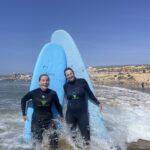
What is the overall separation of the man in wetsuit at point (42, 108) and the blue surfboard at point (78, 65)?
4.64 feet

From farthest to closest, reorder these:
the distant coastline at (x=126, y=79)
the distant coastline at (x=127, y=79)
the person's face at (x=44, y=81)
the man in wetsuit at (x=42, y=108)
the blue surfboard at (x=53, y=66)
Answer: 1. the distant coastline at (x=126, y=79)
2. the distant coastline at (x=127, y=79)
3. the blue surfboard at (x=53, y=66)
4. the man in wetsuit at (x=42, y=108)
5. the person's face at (x=44, y=81)

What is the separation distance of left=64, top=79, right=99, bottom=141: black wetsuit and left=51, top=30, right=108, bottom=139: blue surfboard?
2.62 feet

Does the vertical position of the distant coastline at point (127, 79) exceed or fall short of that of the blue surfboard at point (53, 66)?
it falls short

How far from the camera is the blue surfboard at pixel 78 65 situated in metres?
9.18

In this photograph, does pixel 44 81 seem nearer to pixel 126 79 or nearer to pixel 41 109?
pixel 41 109

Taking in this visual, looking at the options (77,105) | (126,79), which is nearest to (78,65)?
(77,105)

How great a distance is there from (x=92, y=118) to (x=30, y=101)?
1.68 m

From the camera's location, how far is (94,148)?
838 centimetres

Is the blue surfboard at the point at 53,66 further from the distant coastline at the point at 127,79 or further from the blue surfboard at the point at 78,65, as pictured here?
the distant coastline at the point at 127,79

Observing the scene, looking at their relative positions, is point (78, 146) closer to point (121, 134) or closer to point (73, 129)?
point (73, 129)

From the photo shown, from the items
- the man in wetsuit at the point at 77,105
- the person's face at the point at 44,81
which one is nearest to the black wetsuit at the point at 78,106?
the man in wetsuit at the point at 77,105

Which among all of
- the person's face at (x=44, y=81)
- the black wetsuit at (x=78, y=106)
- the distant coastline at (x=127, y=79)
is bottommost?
the distant coastline at (x=127, y=79)

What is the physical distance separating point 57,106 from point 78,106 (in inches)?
22.7

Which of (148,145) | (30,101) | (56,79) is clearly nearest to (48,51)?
(56,79)
